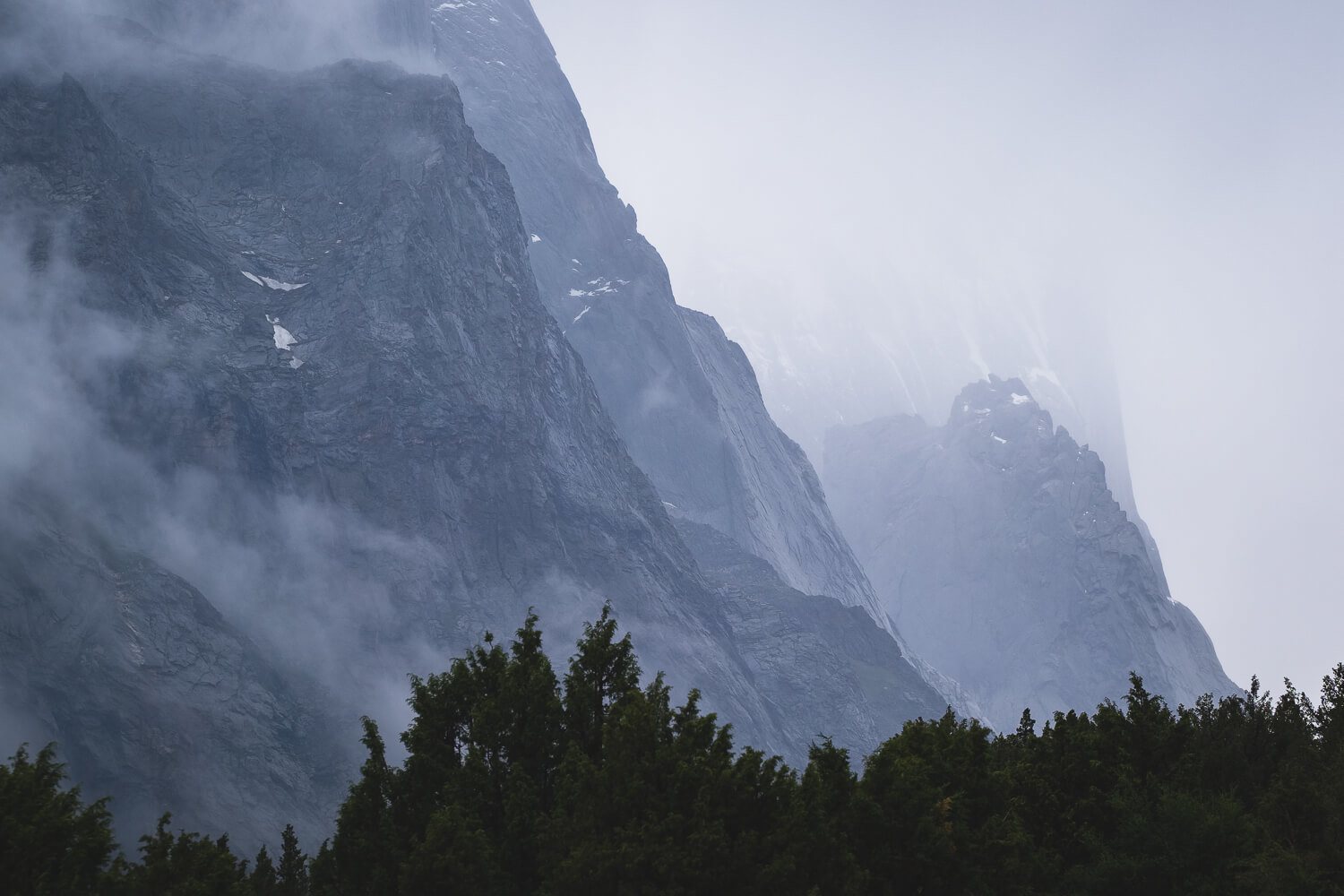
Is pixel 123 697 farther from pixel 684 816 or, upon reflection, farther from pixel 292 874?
pixel 684 816

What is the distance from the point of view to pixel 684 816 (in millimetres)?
44219

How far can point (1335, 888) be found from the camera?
156 feet

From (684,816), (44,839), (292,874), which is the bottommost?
(44,839)

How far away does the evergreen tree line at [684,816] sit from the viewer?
43906 mm

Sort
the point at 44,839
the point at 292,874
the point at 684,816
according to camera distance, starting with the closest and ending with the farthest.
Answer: the point at 684,816
the point at 44,839
the point at 292,874

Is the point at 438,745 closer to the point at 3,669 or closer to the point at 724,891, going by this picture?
the point at 724,891

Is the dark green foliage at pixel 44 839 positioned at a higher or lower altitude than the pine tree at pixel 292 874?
lower

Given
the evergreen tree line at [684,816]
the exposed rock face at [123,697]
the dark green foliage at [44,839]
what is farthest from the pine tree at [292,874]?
the exposed rock face at [123,697]

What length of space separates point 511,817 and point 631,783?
7702 mm

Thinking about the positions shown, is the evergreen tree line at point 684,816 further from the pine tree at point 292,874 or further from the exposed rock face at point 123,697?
the exposed rock face at point 123,697

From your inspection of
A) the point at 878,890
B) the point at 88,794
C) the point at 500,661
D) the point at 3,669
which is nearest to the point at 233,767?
the point at 88,794

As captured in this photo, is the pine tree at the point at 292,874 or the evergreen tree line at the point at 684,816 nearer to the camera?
the evergreen tree line at the point at 684,816

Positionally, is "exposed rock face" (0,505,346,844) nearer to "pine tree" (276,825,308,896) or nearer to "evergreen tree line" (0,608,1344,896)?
"pine tree" (276,825,308,896)

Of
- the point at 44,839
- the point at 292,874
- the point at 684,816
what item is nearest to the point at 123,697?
the point at 292,874
